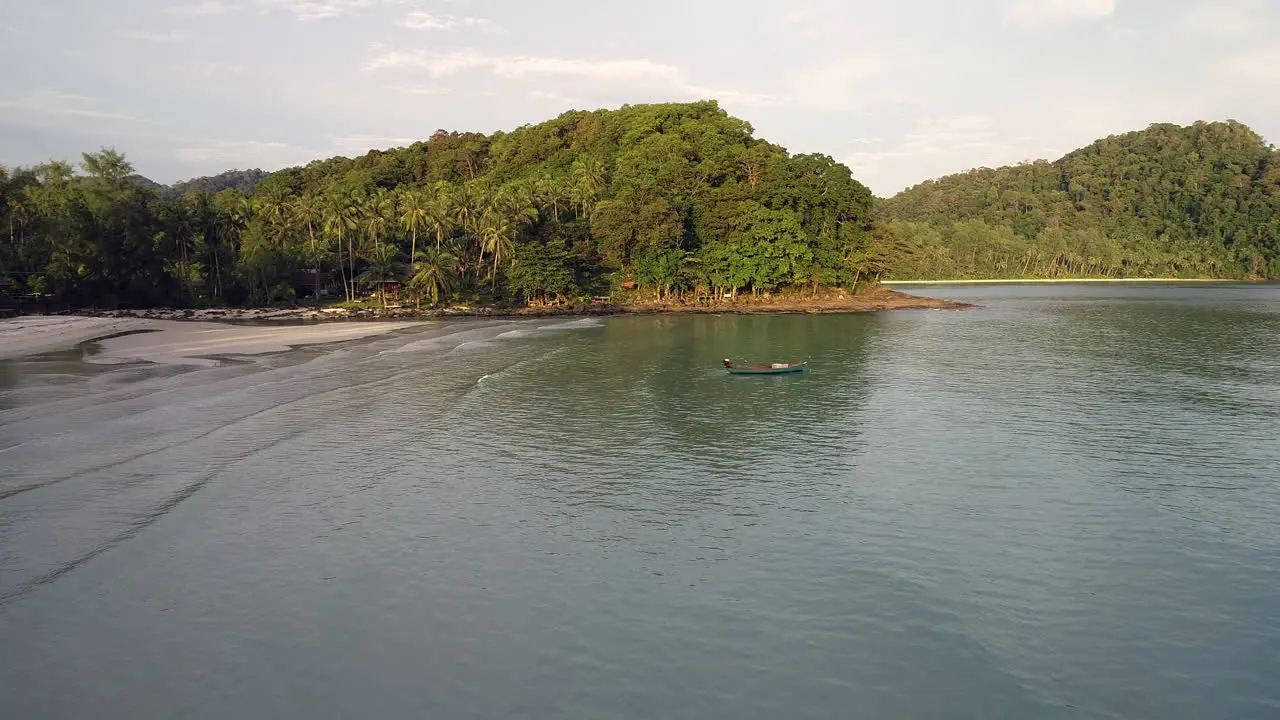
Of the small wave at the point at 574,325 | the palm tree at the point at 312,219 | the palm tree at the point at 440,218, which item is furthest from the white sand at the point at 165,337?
the palm tree at the point at 440,218

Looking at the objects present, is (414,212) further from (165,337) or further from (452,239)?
(165,337)

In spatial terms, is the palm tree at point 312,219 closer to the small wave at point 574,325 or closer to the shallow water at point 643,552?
the small wave at point 574,325

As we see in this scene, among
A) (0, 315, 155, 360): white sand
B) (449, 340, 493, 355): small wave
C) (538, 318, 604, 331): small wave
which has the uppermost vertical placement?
(0, 315, 155, 360): white sand

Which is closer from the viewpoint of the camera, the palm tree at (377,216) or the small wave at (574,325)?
the small wave at (574,325)

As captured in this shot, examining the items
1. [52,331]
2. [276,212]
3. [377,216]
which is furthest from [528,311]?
[52,331]

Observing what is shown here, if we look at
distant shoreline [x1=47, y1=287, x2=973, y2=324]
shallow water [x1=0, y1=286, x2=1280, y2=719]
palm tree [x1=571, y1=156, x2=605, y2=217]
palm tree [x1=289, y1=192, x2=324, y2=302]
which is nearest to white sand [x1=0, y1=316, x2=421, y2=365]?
distant shoreline [x1=47, y1=287, x2=973, y2=324]

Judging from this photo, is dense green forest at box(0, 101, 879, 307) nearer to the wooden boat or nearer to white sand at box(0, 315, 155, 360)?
A: white sand at box(0, 315, 155, 360)

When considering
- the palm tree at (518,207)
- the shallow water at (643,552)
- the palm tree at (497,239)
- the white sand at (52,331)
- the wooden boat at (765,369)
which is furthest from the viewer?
the palm tree at (518,207)
